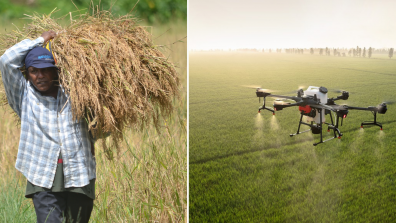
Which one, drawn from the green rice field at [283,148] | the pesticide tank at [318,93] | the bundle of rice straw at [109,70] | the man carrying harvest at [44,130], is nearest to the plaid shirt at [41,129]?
the man carrying harvest at [44,130]

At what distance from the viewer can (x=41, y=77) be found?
2.11 m

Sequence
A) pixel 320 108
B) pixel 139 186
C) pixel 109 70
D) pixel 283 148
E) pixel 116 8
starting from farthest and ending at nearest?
pixel 116 8
pixel 283 148
pixel 139 186
pixel 320 108
pixel 109 70

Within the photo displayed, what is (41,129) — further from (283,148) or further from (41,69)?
(283,148)

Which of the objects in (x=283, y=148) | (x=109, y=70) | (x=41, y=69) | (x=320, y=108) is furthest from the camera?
(x=283, y=148)

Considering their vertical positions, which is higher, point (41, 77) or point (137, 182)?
point (41, 77)

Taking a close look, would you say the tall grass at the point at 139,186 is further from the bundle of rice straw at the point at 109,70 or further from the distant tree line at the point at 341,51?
the distant tree line at the point at 341,51

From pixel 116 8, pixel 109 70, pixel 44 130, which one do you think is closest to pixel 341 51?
pixel 109 70

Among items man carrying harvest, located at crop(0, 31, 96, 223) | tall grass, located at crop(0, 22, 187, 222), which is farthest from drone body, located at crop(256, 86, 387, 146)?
man carrying harvest, located at crop(0, 31, 96, 223)

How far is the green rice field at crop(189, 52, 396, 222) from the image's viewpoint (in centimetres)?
320

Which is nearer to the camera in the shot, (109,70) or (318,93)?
(109,70)

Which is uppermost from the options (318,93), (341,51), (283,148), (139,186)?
(341,51)

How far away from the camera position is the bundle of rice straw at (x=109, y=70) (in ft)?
7.09

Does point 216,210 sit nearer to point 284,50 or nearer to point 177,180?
point 177,180

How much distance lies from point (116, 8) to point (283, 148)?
10.8 feet
